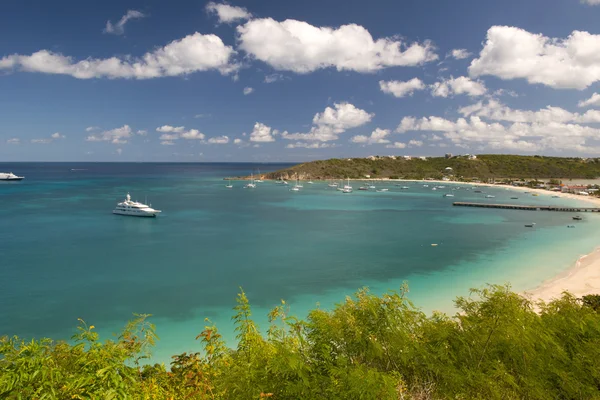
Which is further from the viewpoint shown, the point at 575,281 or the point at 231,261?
the point at 231,261

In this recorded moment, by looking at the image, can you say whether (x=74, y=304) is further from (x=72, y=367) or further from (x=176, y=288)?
(x=72, y=367)

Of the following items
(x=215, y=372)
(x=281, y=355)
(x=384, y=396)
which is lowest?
(x=215, y=372)

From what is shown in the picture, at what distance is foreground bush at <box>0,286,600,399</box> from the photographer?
881 centimetres

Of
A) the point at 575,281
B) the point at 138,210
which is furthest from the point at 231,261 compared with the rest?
the point at 138,210

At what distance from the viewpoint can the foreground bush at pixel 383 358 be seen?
8812mm

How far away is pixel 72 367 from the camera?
Result: 29.1 ft

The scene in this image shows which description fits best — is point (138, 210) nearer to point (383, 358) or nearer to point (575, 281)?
point (383, 358)

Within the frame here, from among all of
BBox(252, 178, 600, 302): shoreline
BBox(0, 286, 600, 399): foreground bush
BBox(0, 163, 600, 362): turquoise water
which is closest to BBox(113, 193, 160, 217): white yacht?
BBox(0, 163, 600, 362): turquoise water

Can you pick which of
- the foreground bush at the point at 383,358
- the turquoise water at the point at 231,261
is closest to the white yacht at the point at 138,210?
the turquoise water at the point at 231,261

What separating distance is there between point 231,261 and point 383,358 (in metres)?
31.0

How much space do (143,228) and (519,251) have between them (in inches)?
2171

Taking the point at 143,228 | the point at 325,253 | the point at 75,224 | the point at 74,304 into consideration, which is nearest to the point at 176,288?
the point at 74,304

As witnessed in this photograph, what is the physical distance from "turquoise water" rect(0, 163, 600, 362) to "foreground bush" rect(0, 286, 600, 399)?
38.7ft

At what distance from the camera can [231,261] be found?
41.2 m
